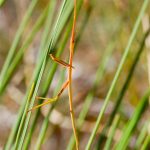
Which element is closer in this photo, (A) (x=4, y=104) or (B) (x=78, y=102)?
(B) (x=78, y=102)

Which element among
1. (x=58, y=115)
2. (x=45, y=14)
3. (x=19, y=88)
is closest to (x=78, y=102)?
(x=58, y=115)

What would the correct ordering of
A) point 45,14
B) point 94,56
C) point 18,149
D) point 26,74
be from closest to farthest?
point 18,149
point 45,14
point 26,74
point 94,56

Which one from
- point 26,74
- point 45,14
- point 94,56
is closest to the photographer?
point 45,14

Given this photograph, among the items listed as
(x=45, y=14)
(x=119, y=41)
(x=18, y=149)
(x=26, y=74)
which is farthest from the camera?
(x=26, y=74)

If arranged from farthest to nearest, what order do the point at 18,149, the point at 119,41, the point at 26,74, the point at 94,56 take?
the point at 94,56, the point at 26,74, the point at 119,41, the point at 18,149

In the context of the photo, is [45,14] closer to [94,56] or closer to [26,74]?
[26,74]

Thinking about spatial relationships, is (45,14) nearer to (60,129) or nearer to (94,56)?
(60,129)

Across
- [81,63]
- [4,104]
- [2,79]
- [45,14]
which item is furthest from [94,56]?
[2,79]

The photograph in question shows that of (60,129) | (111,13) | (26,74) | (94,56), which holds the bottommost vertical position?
(60,129)

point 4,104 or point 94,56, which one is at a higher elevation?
point 94,56
